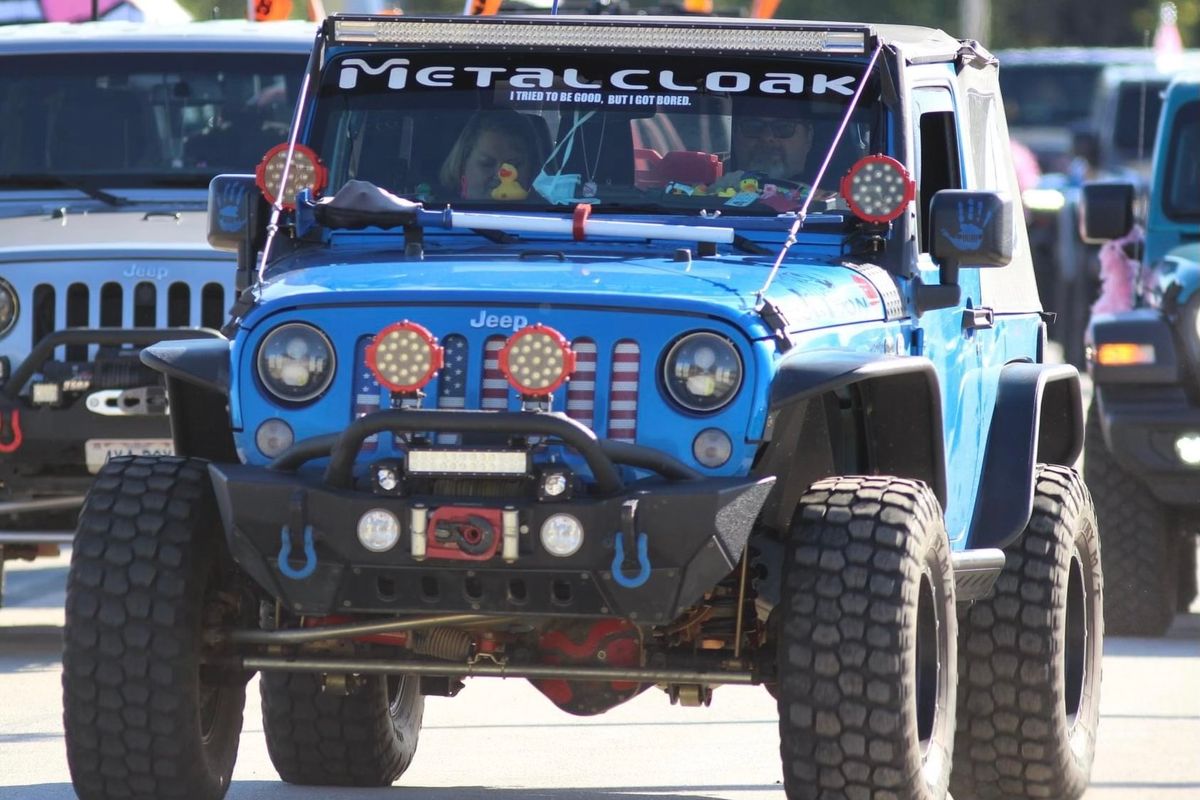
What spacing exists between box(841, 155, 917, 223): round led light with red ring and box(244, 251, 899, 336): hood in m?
0.21

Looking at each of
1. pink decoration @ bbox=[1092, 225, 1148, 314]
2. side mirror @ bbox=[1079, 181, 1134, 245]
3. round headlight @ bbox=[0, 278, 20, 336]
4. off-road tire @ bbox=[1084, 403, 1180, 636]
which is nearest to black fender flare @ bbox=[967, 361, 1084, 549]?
off-road tire @ bbox=[1084, 403, 1180, 636]

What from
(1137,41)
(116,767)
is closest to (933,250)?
(116,767)

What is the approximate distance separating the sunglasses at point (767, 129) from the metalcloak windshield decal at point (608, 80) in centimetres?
8

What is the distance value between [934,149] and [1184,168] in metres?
4.72

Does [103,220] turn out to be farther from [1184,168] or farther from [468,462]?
[468,462]

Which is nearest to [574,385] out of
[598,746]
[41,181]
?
[598,746]

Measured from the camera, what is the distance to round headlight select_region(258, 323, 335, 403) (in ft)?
19.5

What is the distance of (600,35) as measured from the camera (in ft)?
23.1

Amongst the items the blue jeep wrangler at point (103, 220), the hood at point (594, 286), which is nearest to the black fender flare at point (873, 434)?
the hood at point (594, 286)

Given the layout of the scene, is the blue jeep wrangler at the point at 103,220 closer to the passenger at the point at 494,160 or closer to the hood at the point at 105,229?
the hood at the point at 105,229

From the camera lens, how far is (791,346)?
5848 millimetres

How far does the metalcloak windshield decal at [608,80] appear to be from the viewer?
6.95m

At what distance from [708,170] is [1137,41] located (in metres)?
40.9

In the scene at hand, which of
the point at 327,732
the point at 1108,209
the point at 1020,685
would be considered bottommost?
the point at 327,732
